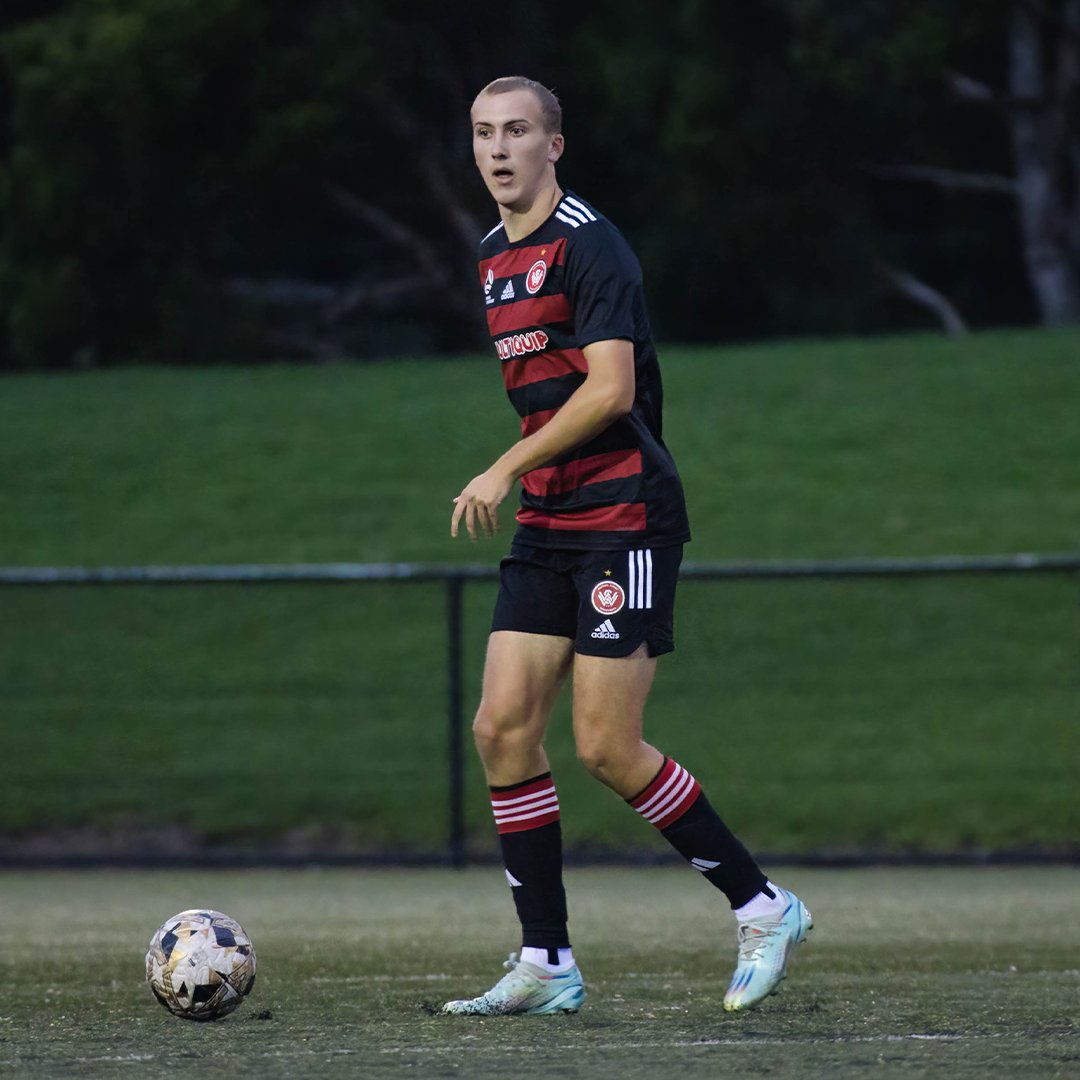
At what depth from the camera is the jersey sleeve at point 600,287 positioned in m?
5.68

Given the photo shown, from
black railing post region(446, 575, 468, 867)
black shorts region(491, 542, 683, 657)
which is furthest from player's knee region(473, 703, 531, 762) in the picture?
black railing post region(446, 575, 468, 867)

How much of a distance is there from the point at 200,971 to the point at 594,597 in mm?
1447

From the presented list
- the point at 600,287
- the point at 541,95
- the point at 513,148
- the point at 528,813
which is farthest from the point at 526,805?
the point at 541,95

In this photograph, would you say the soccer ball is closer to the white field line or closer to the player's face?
the white field line

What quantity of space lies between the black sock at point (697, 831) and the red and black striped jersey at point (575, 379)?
0.68 metres

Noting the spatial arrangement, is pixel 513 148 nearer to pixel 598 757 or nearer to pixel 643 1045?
pixel 598 757

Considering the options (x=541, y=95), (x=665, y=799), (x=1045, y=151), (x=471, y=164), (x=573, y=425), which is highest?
(x=471, y=164)

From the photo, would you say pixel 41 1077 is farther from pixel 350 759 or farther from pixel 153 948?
pixel 350 759

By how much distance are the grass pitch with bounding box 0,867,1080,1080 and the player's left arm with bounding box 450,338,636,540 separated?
4.47 feet

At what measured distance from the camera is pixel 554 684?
598cm

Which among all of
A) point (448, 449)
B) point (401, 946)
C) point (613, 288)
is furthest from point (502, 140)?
point (448, 449)

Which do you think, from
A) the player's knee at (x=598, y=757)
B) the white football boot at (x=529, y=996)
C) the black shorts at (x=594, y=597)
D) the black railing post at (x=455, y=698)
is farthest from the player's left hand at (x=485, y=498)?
the black railing post at (x=455, y=698)

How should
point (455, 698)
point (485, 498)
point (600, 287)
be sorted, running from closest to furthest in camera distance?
point (485, 498)
point (600, 287)
point (455, 698)

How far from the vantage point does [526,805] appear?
603 centimetres
